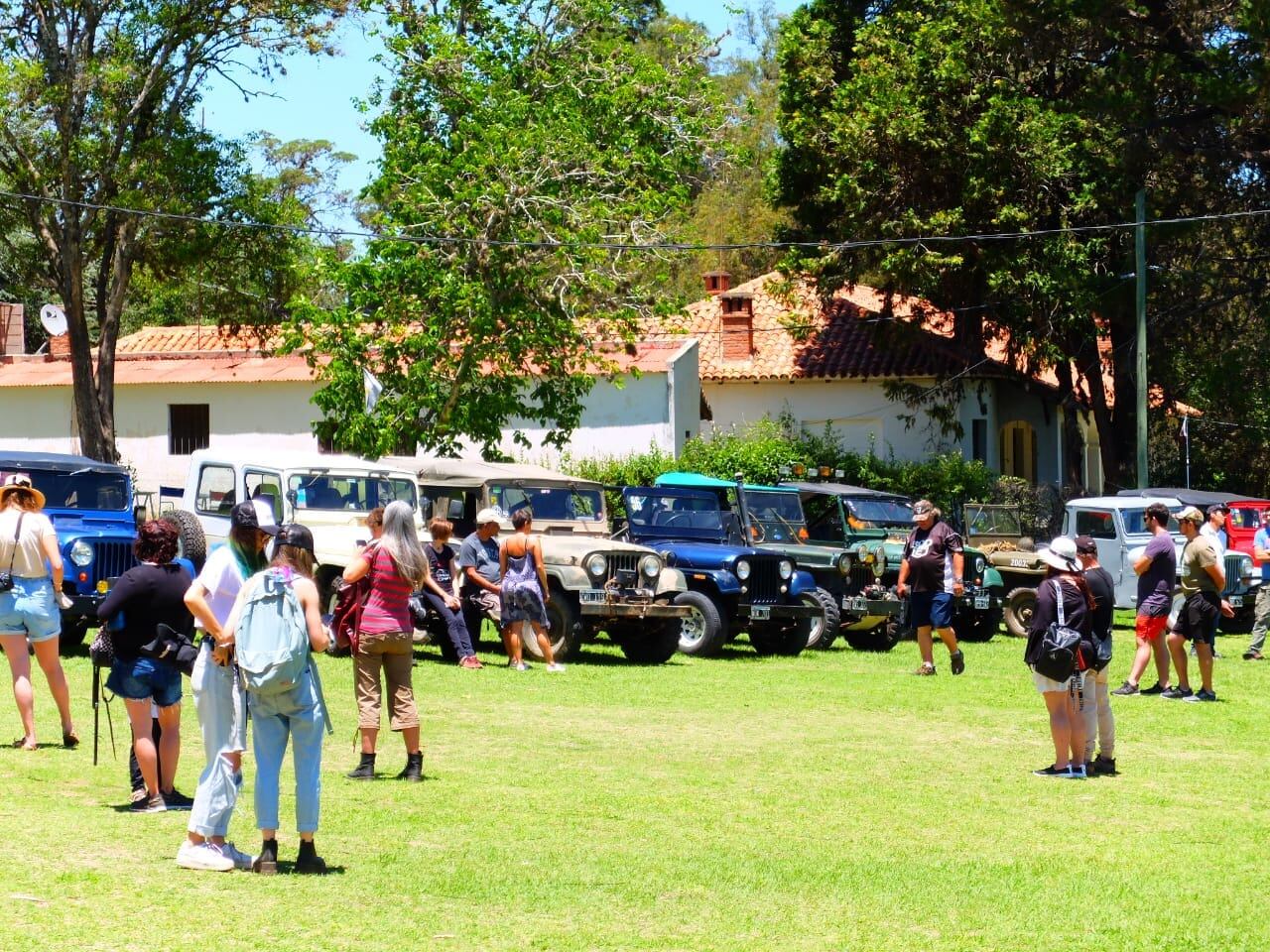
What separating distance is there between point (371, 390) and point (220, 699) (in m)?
20.6

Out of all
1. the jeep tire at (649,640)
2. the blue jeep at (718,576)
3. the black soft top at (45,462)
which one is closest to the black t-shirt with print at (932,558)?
the blue jeep at (718,576)

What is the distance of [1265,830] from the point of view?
988 centimetres

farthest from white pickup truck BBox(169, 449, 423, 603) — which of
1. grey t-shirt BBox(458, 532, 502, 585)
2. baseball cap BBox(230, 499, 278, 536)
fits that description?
baseball cap BBox(230, 499, 278, 536)

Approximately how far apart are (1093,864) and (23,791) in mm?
5860

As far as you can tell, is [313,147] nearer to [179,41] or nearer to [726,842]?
[179,41]

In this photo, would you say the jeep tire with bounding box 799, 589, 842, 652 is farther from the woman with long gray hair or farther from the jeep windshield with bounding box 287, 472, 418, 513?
the woman with long gray hair

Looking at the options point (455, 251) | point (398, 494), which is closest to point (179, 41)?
point (455, 251)

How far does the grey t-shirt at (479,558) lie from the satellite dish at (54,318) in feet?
69.7

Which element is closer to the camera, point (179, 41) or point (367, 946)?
point (367, 946)

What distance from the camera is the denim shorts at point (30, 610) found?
11125mm

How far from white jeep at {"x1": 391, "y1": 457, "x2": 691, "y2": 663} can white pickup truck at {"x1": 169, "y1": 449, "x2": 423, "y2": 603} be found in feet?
2.63

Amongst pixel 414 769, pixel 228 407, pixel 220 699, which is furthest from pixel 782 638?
pixel 228 407

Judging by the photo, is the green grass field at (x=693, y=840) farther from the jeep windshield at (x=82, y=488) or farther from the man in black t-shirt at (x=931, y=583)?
the jeep windshield at (x=82, y=488)

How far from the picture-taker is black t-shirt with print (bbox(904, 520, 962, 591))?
59.2 ft
